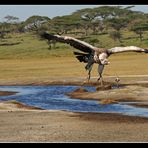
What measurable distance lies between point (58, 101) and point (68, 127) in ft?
37.1

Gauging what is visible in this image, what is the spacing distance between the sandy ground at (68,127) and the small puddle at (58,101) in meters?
2.39

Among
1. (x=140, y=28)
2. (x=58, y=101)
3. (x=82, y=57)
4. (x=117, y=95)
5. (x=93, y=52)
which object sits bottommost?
(x=58, y=101)

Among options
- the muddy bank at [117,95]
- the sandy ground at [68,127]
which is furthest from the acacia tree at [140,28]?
the sandy ground at [68,127]

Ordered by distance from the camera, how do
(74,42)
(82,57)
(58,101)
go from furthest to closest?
1. (58,101)
2. (82,57)
3. (74,42)

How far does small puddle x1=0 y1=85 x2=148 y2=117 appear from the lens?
20.8 meters

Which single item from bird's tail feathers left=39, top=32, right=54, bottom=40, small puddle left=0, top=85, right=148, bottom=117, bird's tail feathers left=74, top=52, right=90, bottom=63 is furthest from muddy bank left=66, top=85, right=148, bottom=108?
bird's tail feathers left=39, top=32, right=54, bottom=40

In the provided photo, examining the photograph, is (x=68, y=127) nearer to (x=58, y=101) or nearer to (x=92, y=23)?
(x=58, y=101)

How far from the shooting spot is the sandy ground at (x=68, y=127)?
12094 millimetres

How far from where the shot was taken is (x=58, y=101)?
84.3ft

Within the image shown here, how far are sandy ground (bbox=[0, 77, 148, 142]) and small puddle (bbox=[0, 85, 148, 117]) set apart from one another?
2.39m


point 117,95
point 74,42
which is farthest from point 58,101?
point 74,42

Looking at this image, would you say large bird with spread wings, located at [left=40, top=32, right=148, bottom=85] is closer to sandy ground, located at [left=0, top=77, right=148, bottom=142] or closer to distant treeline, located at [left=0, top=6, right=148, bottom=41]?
sandy ground, located at [left=0, top=77, right=148, bottom=142]

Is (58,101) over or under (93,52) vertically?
under
